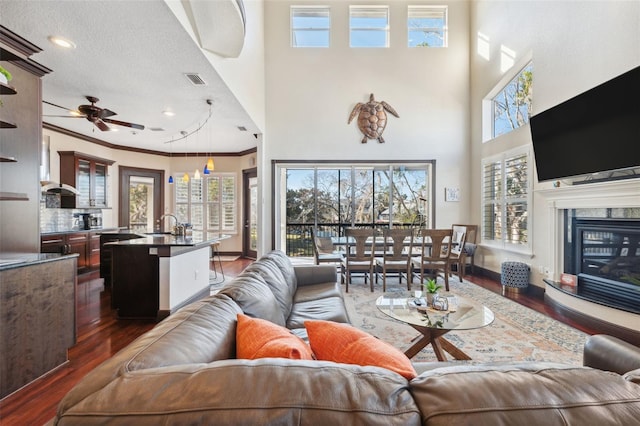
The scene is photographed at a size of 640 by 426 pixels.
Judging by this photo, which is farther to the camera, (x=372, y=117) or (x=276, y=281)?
(x=372, y=117)

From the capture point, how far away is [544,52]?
399cm

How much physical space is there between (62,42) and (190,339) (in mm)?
3198

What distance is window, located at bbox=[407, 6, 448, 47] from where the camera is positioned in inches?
241

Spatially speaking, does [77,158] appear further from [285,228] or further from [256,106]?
[285,228]

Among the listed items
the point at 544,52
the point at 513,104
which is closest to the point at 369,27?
the point at 513,104

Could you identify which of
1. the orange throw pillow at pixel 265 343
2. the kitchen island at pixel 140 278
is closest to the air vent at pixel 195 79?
the kitchen island at pixel 140 278

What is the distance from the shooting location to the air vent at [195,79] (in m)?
3.20

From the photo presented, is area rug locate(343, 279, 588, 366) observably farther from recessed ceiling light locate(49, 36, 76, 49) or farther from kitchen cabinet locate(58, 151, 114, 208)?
kitchen cabinet locate(58, 151, 114, 208)

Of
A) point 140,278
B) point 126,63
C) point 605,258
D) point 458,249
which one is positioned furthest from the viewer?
point 458,249

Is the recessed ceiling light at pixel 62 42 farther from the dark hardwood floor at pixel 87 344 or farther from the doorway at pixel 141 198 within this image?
the doorway at pixel 141 198

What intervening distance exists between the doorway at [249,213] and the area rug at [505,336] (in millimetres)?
4436

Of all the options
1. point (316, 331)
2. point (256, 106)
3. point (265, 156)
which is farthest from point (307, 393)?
point (265, 156)

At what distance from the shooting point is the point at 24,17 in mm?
2283

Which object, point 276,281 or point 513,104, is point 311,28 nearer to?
point 513,104
